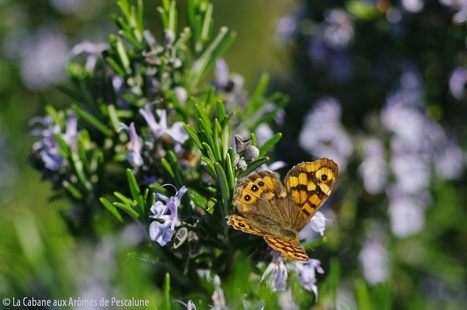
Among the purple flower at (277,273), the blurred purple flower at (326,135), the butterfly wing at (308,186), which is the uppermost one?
the butterfly wing at (308,186)

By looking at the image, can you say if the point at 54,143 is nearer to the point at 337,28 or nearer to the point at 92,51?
the point at 92,51

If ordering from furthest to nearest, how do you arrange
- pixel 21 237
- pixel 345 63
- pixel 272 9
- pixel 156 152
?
1. pixel 272 9
2. pixel 345 63
3. pixel 21 237
4. pixel 156 152

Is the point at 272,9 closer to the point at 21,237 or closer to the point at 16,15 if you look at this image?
the point at 16,15

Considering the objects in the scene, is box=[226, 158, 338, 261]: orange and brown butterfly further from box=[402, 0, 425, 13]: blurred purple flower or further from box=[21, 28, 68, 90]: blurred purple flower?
box=[21, 28, 68, 90]: blurred purple flower

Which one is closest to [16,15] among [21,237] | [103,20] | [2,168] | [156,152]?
[103,20]

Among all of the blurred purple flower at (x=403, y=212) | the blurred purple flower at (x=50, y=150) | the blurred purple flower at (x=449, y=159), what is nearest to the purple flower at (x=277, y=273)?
the blurred purple flower at (x=50, y=150)

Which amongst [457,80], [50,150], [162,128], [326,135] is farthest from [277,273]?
[457,80]

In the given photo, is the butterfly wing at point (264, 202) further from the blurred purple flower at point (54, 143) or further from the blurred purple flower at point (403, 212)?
the blurred purple flower at point (403, 212)
